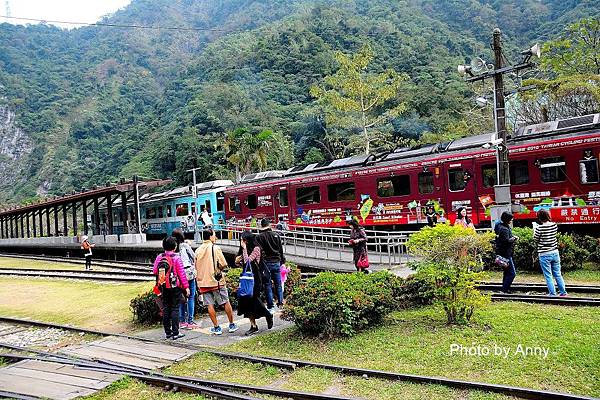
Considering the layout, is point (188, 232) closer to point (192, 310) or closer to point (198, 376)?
point (192, 310)

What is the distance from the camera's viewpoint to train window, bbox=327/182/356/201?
19.0 metres

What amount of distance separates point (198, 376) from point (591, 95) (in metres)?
24.2

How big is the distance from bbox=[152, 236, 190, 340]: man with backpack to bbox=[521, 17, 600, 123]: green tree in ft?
71.1

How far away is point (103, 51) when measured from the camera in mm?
107875

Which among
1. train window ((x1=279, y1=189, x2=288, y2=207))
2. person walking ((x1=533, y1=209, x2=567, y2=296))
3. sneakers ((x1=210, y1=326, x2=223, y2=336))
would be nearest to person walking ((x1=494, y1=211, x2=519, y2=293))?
person walking ((x1=533, y1=209, x2=567, y2=296))

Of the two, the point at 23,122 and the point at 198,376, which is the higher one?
the point at 23,122

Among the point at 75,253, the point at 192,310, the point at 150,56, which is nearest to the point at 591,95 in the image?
the point at 192,310

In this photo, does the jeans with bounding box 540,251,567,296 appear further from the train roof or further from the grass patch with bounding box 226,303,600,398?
the train roof

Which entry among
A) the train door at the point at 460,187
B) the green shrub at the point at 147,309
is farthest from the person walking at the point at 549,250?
the train door at the point at 460,187

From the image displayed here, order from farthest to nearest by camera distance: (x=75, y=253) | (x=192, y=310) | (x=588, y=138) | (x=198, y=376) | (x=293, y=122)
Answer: (x=293, y=122)
(x=75, y=253)
(x=588, y=138)
(x=192, y=310)
(x=198, y=376)

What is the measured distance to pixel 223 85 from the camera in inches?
2424

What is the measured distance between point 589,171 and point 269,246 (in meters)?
9.71

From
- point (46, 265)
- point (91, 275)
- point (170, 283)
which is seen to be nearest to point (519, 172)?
point (170, 283)

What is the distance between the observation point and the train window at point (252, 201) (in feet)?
77.7
